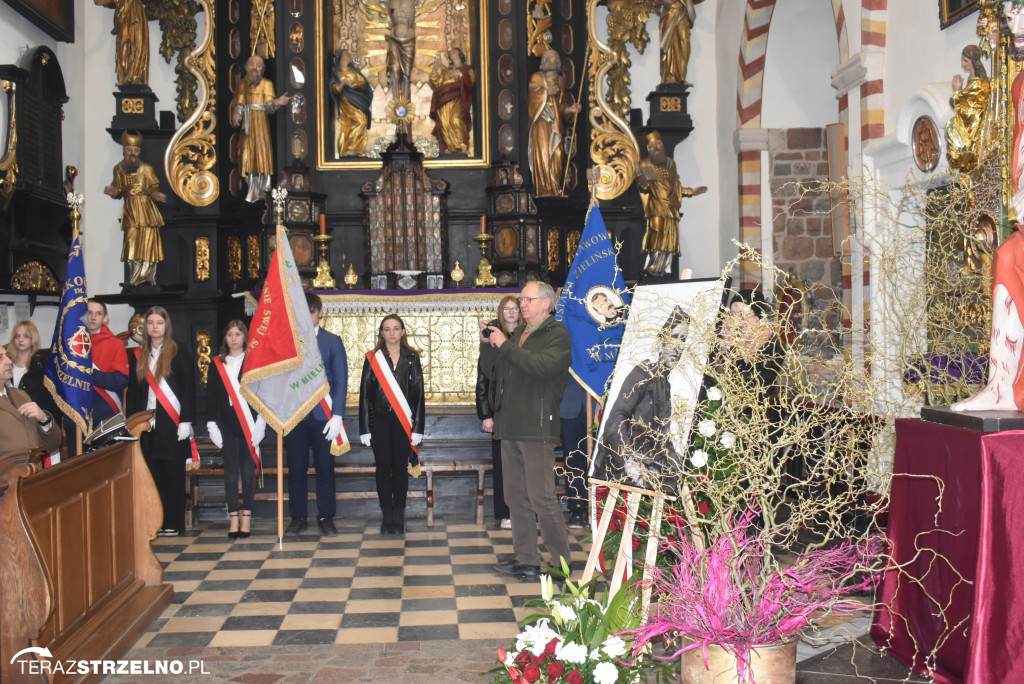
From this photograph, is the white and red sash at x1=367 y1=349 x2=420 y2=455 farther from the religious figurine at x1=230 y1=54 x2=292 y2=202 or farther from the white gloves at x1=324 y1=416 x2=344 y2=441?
the religious figurine at x1=230 y1=54 x2=292 y2=202

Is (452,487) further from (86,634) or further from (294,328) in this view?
(86,634)

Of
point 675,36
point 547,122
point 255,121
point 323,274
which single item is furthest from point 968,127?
point 255,121

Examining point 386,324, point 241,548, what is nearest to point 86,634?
point 241,548

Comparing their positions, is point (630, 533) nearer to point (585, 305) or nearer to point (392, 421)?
point (585, 305)

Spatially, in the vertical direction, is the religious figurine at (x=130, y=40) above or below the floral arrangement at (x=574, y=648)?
above

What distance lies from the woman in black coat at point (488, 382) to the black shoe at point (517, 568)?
1.53ft

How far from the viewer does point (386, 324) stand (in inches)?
256

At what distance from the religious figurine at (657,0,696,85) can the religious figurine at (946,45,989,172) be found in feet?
19.2

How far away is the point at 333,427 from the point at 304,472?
0.38m

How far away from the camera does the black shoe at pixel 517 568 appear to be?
528cm

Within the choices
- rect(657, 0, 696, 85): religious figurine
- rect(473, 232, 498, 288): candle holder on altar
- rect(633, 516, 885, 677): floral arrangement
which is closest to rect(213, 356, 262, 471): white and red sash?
rect(473, 232, 498, 288): candle holder on altar

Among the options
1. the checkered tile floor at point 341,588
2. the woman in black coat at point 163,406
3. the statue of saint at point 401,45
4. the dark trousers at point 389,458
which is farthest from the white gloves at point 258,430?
the statue of saint at point 401,45

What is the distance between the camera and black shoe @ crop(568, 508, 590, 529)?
657cm

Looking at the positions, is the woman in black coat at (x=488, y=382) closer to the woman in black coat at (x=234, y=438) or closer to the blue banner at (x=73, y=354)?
the woman in black coat at (x=234, y=438)
